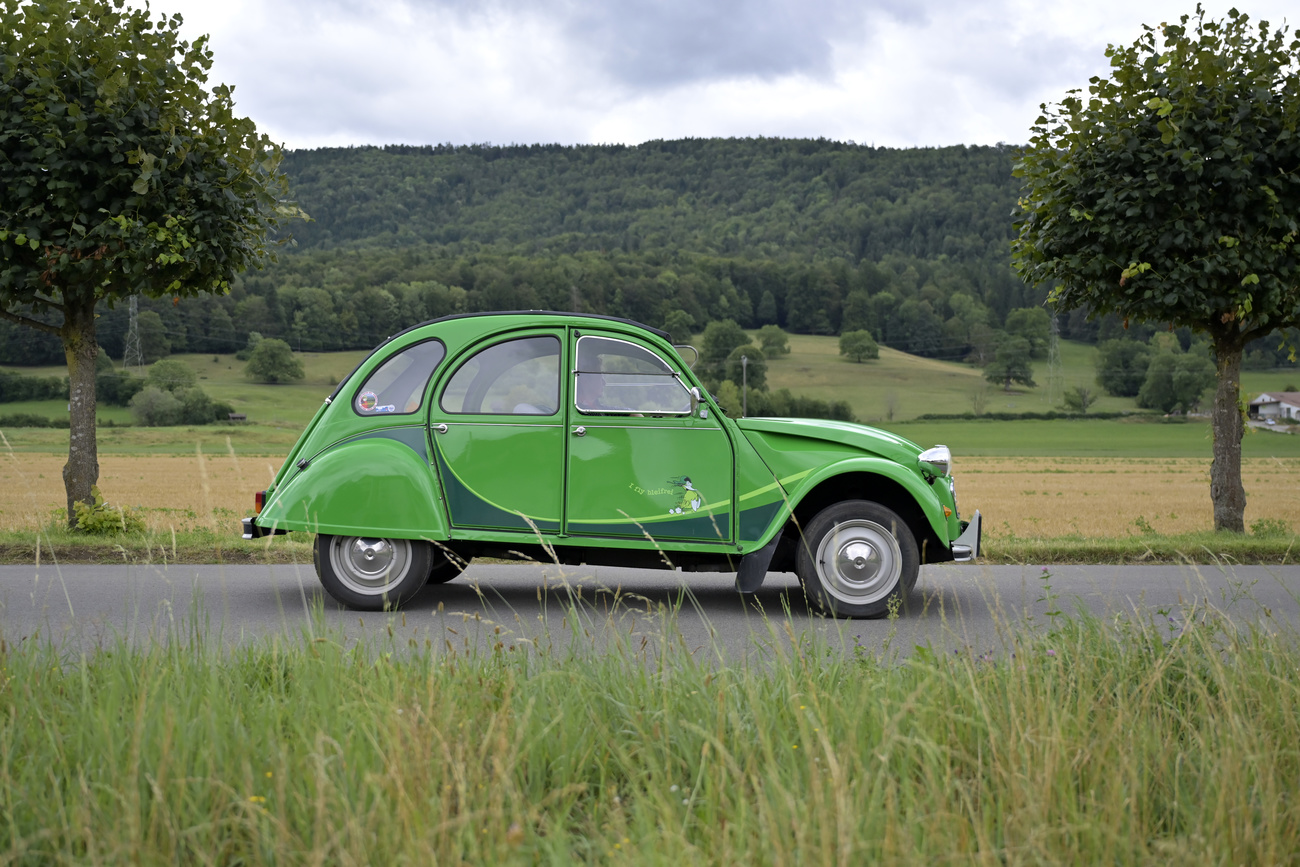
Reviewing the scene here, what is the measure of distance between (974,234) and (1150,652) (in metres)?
130

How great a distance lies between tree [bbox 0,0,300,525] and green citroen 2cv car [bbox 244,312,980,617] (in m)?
3.78

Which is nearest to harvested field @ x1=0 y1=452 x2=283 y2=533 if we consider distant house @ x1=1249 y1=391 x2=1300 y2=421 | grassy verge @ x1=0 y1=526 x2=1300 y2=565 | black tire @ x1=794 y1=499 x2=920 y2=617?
grassy verge @ x1=0 y1=526 x2=1300 y2=565

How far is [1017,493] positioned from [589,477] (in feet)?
82.0

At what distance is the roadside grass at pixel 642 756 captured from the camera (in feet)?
8.17

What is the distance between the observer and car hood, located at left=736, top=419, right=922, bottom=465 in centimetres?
699

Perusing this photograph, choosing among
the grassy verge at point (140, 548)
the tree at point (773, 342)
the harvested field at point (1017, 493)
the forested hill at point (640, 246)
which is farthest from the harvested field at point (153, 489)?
the tree at point (773, 342)

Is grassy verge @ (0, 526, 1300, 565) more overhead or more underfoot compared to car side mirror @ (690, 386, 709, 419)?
more underfoot

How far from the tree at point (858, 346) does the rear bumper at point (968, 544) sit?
93.8 m

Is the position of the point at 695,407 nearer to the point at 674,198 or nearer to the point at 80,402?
the point at 80,402

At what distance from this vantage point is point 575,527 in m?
6.81

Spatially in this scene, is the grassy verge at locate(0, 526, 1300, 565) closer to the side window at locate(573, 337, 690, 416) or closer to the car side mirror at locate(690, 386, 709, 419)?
the side window at locate(573, 337, 690, 416)

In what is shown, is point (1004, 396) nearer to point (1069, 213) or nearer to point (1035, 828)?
point (1069, 213)

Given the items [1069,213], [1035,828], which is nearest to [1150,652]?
[1035,828]

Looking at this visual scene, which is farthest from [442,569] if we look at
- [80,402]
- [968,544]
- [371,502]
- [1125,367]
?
[1125,367]
